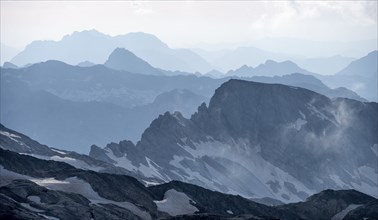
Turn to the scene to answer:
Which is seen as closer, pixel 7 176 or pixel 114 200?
pixel 114 200

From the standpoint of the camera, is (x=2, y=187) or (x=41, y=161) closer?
(x=2, y=187)

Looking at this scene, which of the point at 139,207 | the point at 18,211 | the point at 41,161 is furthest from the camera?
the point at 41,161

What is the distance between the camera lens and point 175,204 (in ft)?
443

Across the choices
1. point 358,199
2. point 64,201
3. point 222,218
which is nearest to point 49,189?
point 64,201

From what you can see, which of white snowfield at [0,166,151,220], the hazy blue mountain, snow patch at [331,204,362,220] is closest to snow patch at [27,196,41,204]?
the hazy blue mountain

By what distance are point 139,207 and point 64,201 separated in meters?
17.3

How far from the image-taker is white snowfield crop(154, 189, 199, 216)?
129250 millimetres

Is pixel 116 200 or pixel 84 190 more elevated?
pixel 84 190

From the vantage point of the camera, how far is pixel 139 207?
124 metres

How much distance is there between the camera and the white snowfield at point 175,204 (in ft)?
424

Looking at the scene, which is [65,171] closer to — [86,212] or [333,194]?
[86,212]

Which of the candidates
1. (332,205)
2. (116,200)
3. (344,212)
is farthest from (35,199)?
(332,205)

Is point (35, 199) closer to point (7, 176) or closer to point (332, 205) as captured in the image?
point (7, 176)

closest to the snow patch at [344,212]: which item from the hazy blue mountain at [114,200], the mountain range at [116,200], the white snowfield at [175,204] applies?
the mountain range at [116,200]
